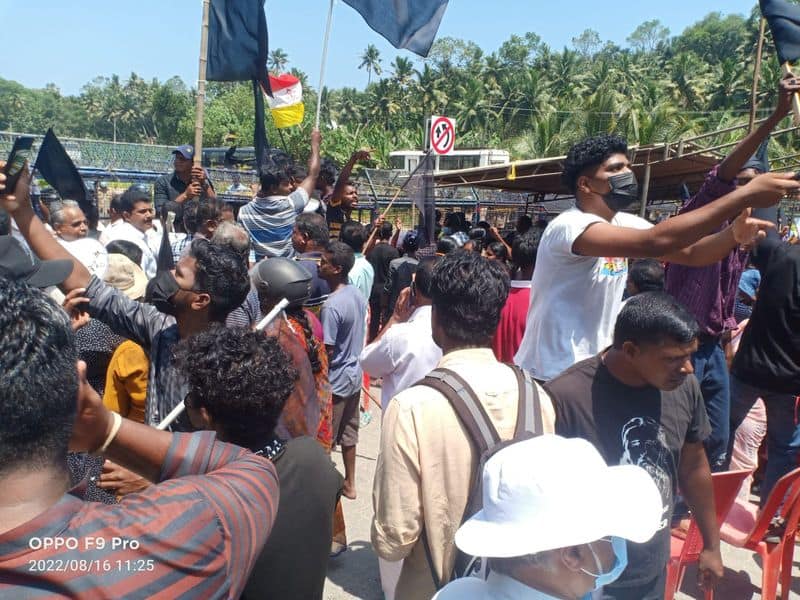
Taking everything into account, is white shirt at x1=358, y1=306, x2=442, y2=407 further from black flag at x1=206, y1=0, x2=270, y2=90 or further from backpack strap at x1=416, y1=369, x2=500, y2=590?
black flag at x1=206, y1=0, x2=270, y2=90

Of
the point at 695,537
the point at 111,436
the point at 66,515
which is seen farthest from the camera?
the point at 695,537

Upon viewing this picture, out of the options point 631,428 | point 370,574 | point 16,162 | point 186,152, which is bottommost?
point 370,574

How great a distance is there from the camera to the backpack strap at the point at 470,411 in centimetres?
191

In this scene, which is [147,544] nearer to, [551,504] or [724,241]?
[551,504]

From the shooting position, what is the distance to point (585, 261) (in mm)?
2629

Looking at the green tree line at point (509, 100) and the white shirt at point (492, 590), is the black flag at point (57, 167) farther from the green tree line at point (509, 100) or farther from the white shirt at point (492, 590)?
the green tree line at point (509, 100)

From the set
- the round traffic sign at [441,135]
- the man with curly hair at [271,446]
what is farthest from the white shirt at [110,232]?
the round traffic sign at [441,135]

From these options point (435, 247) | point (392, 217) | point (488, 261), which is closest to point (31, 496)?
point (488, 261)

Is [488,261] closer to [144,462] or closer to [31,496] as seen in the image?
[144,462]

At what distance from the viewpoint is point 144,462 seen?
1.35m

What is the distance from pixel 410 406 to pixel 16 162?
1621 mm

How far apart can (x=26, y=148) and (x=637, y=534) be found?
7.67 feet

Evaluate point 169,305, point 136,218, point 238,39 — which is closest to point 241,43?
point 238,39

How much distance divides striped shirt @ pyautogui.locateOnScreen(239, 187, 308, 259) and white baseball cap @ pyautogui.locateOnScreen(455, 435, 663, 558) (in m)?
4.02
